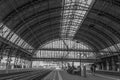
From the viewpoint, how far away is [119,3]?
135ft

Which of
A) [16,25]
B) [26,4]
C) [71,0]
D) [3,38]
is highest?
[71,0]

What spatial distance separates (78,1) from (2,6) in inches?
868

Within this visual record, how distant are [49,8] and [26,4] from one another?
883cm

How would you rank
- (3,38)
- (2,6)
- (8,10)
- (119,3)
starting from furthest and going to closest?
(3,38) → (119,3) → (8,10) → (2,6)

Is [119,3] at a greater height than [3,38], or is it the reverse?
[119,3]

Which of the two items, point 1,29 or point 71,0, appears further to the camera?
point 71,0

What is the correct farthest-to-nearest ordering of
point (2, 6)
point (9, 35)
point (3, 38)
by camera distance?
point (9, 35) → point (3, 38) → point (2, 6)

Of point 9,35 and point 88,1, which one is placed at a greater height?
point 88,1

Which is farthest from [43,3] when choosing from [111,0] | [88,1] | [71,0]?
[111,0]

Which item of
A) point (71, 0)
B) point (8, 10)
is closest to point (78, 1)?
point (71, 0)

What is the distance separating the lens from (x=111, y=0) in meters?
41.5

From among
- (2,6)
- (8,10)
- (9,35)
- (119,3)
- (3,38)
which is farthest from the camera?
(9,35)

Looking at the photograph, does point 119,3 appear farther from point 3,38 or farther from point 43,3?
point 3,38

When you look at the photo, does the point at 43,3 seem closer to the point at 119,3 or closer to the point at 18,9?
the point at 18,9
